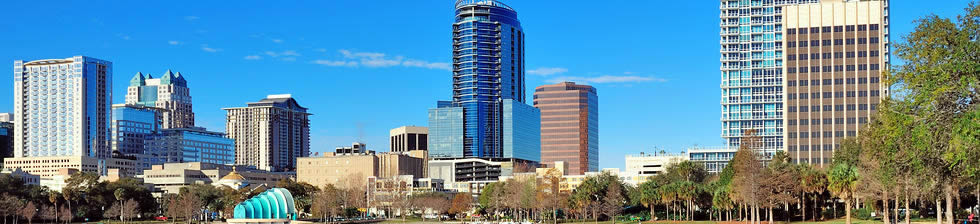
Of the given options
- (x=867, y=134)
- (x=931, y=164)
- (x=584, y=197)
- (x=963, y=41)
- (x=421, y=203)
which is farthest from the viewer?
(x=421, y=203)

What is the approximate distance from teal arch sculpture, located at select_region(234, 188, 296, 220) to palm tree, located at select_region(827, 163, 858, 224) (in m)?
63.6

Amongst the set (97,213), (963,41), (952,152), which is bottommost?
(97,213)

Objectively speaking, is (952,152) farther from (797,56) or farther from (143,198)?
(143,198)

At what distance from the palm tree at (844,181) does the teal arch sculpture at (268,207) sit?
209 ft

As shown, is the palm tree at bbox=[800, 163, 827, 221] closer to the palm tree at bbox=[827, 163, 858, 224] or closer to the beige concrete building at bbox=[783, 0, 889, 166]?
the palm tree at bbox=[827, 163, 858, 224]

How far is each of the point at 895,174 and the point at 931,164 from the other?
589 cm

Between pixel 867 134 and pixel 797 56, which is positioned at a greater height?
pixel 797 56

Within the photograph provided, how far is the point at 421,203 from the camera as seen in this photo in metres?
199

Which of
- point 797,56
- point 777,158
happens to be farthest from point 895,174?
point 797,56

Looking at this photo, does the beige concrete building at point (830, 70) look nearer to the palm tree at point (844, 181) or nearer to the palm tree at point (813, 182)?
the palm tree at point (813, 182)

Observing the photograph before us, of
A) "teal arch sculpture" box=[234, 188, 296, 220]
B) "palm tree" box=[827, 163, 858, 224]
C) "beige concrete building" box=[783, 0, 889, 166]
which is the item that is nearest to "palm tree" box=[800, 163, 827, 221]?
"palm tree" box=[827, 163, 858, 224]

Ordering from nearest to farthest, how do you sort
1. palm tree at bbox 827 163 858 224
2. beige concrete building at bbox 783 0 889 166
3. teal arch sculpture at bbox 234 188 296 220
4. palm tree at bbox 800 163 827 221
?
palm tree at bbox 827 163 858 224 < palm tree at bbox 800 163 827 221 < teal arch sculpture at bbox 234 188 296 220 < beige concrete building at bbox 783 0 889 166

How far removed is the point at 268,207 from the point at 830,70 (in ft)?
357

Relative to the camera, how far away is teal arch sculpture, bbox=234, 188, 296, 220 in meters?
125
